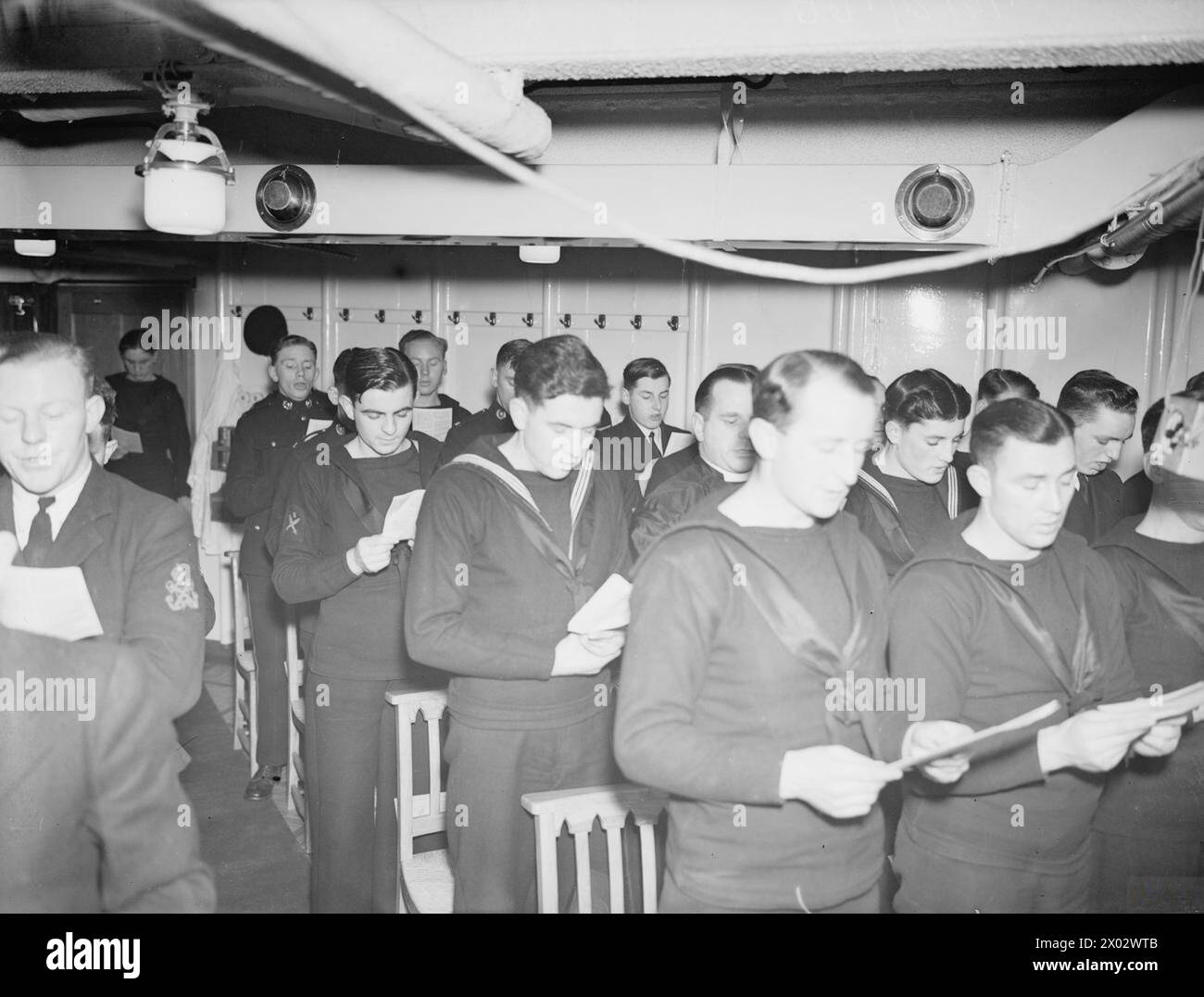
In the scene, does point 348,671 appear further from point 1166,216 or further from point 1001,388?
point 1166,216

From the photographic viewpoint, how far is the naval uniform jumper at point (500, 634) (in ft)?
6.49

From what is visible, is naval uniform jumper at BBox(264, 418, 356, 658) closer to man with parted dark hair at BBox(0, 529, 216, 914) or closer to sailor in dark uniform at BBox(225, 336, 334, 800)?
sailor in dark uniform at BBox(225, 336, 334, 800)

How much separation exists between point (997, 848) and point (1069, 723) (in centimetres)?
29

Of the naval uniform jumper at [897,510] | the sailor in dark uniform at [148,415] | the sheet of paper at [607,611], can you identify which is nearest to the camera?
the sheet of paper at [607,611]

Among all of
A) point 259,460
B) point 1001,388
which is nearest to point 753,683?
point 1001,388

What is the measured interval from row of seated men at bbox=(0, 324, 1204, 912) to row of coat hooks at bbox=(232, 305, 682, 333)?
273 centimetres

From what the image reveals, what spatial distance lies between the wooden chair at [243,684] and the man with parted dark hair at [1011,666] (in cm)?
261

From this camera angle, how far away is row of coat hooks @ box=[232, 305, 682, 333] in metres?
4.91

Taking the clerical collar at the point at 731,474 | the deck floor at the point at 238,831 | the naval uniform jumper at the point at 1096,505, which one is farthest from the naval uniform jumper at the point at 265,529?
the naval uniform jumper at the point at 1096,505

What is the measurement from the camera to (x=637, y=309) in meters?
4.91

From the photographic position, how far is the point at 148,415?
4426 millimetres

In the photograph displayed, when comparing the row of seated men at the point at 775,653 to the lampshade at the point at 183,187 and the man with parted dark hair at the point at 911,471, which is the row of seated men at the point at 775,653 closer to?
the man with parted dark hair at the point at 911,471
